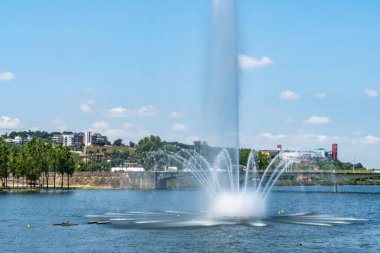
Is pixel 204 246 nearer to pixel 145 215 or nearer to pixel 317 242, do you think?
pixel 317 242

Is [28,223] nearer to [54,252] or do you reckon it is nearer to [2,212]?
[2,212]

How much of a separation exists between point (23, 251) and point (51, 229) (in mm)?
18934

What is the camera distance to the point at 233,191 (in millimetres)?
90062

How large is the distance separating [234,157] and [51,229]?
953 inches

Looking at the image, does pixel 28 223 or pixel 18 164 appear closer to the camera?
pixel 28 223

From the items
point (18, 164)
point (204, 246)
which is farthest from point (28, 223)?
point (18, 164)

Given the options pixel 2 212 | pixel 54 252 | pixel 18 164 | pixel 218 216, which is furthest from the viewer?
pixel 18 164

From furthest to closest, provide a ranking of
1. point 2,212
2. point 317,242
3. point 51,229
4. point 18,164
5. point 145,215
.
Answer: point 18,164, point 2,212, point 145,215, point 51,229, point 317,242

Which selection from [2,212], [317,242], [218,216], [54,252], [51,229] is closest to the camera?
[54,252]

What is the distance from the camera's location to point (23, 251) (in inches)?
2483

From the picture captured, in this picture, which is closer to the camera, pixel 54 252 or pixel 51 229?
pixel 54 252

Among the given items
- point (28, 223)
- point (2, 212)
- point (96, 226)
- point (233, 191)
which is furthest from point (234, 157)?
point (2, 212)

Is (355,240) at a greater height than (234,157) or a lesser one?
lesser

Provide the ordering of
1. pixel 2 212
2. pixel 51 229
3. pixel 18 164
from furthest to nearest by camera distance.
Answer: pixel 18 164
pixel 2 212
pixel 51 229
